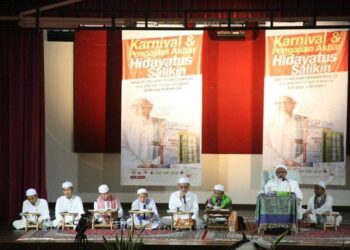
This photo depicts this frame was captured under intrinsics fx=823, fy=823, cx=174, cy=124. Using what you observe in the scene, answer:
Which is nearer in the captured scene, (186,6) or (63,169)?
(186,6)

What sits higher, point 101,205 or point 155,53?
point 155,53

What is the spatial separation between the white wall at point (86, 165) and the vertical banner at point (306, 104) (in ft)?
3.48

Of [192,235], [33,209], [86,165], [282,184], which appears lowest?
[192,235]

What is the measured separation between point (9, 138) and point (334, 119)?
5.06 m

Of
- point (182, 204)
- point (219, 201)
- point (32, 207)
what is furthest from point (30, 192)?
point (219, 201)

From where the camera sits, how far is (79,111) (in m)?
13.6

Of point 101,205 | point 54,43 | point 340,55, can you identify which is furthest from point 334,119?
point 54,43

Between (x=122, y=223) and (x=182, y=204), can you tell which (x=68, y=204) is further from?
(x=182, y=204)

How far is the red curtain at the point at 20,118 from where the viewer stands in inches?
502

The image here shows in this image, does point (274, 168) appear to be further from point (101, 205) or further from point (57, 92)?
point (57, 92)

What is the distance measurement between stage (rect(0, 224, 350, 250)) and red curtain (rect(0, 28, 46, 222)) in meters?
0.80

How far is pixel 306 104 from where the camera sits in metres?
12.8

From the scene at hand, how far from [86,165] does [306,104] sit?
3.84 metres

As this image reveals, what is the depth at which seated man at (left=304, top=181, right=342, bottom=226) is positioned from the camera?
12156mm
